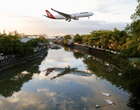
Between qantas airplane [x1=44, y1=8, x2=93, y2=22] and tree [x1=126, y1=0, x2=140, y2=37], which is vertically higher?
qantas airplane [x1=44, y1=8, x2=93, y2=22]

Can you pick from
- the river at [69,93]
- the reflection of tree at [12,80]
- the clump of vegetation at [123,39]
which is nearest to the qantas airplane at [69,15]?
the clump of vegetation at [123,39]

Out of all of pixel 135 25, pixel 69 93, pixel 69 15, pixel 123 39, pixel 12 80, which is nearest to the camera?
pixel 135 25

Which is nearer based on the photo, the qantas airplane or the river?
the river

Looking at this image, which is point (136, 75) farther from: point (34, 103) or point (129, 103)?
point (34, 103)

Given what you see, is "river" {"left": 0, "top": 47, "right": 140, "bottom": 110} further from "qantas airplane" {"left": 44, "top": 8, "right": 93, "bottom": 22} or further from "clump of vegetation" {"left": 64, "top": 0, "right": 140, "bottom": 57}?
"qantas airplane" {"left": 44, "top": 8, "right": 93, "bottom": 22}

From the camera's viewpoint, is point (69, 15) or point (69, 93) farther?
point (69, 15)

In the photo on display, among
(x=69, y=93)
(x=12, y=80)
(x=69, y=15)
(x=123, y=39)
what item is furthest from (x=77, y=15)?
(x=69, y=93)

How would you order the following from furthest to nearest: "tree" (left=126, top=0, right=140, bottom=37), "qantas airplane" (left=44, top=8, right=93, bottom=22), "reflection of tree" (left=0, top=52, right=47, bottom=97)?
"qantas airplane" (left=44, top=8, right=93, bottom=22), "reflection of tree" (left=0, top=52, right=47, bottom=97), "tree" (left=126, top=0, right=140, bottom=37)

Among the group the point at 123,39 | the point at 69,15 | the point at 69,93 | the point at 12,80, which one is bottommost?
the point at 69,93

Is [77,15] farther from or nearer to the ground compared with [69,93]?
farther from the ground

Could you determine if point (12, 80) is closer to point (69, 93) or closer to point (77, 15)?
point (69, 93)

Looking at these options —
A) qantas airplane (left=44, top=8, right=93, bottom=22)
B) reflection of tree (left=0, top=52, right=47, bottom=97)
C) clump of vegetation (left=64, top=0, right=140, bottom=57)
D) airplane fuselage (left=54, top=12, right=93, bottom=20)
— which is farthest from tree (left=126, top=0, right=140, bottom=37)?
airplane fuselage (left=54, top=12, right=93, bottom=20)

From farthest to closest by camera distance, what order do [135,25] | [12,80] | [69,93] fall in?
1. [12,80]
2. [69,93]
3. [135,25]

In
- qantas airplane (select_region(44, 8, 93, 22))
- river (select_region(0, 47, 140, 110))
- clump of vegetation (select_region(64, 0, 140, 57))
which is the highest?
qantas airplane (select_region(44, 8, 93, 22))
